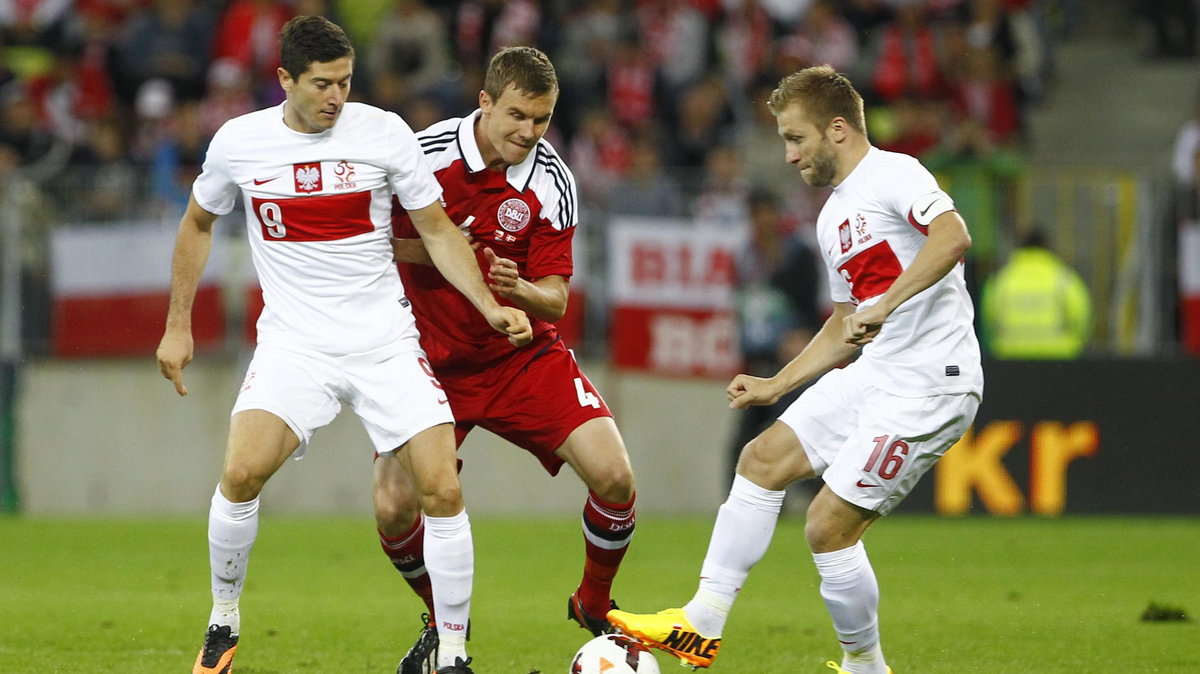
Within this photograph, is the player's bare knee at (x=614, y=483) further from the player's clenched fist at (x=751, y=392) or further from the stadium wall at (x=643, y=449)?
the stadium wall at (x=643, y=449)

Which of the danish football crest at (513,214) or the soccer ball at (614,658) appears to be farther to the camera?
the danish football crest at (513,214)

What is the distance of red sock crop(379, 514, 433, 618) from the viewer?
6910 mm

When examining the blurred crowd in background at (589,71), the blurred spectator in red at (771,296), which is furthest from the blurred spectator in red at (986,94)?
the blurred spectator in red at (771,296)

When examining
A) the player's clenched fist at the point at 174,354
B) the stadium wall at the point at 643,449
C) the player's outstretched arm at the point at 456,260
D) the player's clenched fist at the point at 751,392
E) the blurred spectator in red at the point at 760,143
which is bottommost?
the stadium wall at the point at 643,449

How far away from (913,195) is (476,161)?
5.99 ft

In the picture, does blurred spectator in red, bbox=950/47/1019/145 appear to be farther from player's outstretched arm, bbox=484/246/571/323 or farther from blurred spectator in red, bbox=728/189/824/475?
player's outstretched arm, bbox=484/246/571/323

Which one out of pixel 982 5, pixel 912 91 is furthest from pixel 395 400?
pixel 982 5

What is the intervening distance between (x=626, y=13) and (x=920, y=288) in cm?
1185

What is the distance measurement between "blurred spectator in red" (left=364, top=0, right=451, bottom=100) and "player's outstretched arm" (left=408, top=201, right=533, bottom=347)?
999 cm

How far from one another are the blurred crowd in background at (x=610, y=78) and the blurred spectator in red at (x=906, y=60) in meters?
0.02

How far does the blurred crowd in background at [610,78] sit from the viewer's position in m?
14.6

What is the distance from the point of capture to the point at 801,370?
20.8 feet

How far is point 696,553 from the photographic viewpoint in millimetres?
11250

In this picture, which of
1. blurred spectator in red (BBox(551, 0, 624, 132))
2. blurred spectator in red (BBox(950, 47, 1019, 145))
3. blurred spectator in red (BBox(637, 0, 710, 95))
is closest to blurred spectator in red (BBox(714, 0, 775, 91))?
blurred spectator in red (BBox(637, 0, 710, 95))
